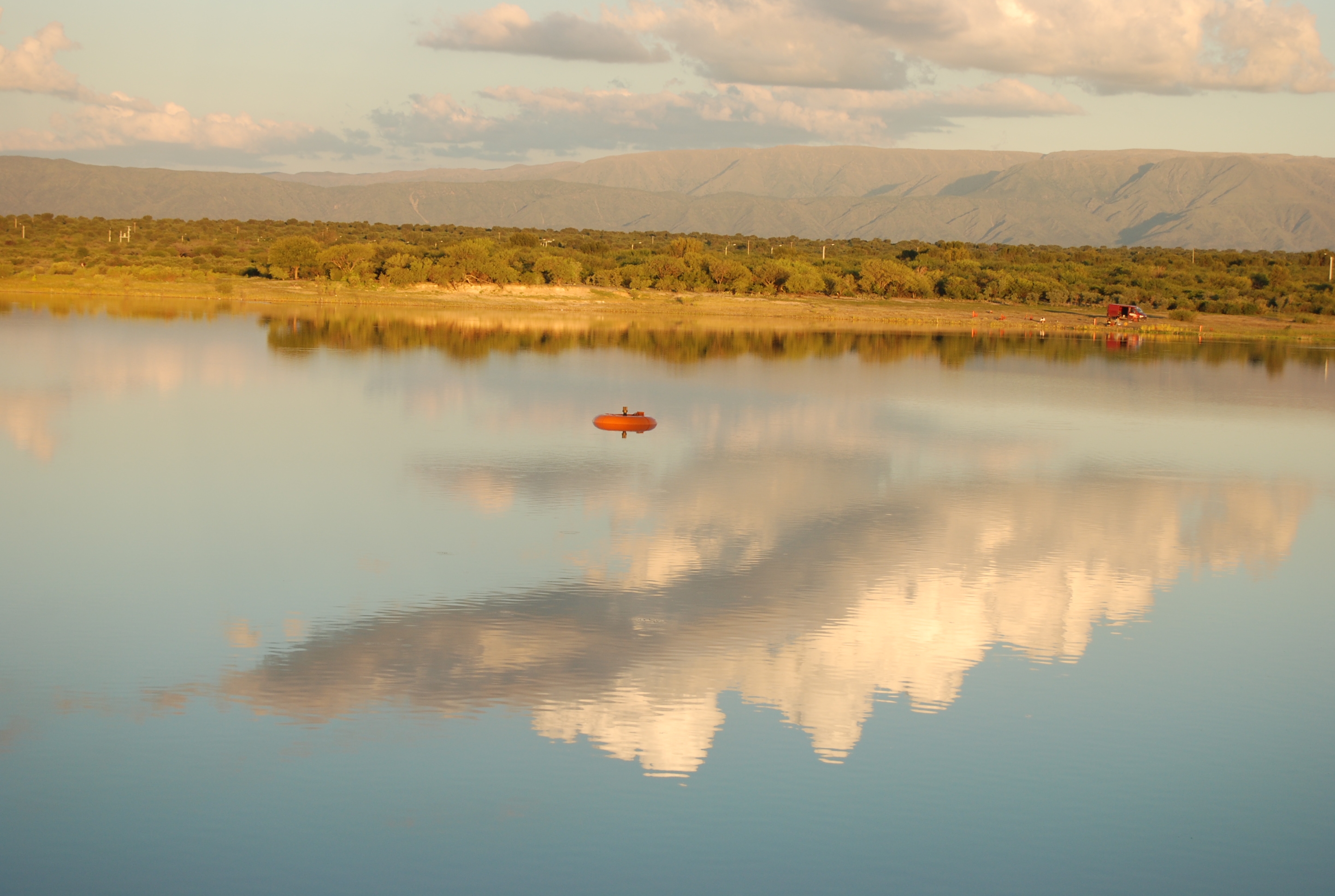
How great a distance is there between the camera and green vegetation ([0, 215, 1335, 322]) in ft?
260

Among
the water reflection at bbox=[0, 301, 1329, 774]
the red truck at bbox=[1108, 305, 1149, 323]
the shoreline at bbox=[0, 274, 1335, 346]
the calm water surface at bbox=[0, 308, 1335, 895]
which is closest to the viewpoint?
the calm water surface at bbox=[0, 308, 1335, 895]

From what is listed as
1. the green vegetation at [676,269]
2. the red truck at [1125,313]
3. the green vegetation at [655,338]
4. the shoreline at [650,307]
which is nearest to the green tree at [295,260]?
the green vegetation at [676,269]

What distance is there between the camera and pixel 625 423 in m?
26.3

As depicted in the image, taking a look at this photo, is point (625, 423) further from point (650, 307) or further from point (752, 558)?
point (650, 307)

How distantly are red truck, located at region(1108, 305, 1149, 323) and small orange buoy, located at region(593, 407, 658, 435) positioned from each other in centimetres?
5807

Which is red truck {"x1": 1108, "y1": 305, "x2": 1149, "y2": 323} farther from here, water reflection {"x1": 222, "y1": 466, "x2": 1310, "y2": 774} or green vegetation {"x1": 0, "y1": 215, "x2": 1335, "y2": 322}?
water reflection {"x1": 222, "y1": 466, "x2": 1310, "y2": 774}

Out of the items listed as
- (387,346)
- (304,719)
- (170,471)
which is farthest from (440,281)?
(304,719)

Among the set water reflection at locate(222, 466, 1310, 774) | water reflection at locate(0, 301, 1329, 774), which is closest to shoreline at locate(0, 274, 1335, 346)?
water reflection at locate(0, 301, 1329, 774)

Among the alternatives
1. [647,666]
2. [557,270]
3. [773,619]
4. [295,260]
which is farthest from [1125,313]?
[647,666]

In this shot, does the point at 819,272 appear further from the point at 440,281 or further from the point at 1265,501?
the point at 1265,501

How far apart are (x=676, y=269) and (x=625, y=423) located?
60629 mm

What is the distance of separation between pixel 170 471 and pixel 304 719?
11.9 metres

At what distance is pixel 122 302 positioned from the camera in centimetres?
6744

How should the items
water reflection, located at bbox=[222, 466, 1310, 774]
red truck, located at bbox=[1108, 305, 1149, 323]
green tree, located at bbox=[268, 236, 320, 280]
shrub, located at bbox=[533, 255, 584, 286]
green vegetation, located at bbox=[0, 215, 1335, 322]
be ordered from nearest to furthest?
water reflection, located at bbox=[222, 466, 1310, 774] → red truck, located at bbox=[1108, 305, 1149, 323] → green vegetation, located at bbox=[0, 215, 1335, 322] → green tree, located at bbox=[268, 236, 320, 280] → shrub, located at bbox=[533, 255, 584, 286]
